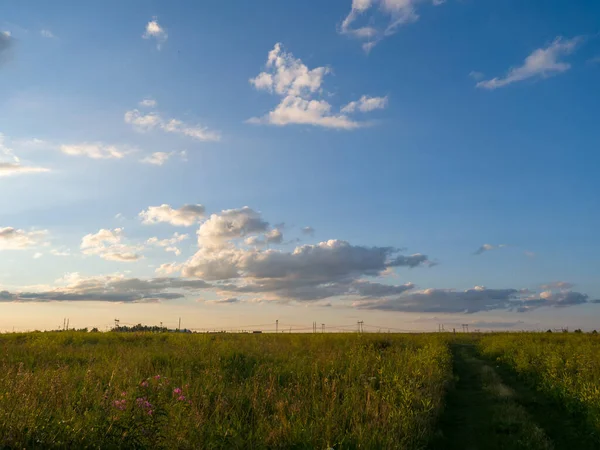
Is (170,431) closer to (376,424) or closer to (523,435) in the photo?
(376,424)

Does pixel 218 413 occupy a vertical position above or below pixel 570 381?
below

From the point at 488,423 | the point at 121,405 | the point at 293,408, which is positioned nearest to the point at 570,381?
the point at 488,423

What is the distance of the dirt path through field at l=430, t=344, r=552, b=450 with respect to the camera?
28.1 feet

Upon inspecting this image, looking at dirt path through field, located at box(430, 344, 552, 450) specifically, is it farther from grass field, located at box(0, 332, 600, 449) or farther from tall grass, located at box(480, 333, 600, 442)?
tall grass, located at box(480, 333, 600, 442)

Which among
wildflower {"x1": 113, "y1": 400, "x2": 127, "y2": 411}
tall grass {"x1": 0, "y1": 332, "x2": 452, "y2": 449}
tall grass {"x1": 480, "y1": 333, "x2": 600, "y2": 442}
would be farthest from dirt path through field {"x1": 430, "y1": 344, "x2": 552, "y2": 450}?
wildflower {"x1": 113, "y1": 400, "x2": 127, "y2": 411}

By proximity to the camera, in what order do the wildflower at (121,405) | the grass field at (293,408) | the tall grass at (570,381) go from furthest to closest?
1. the tall grass at (570,381)
2. the wildflower at (121,405)
3. the grass field at (293,408)

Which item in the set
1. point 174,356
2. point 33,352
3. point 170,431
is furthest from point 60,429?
point 33,352

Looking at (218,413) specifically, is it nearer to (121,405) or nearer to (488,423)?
(121,405)

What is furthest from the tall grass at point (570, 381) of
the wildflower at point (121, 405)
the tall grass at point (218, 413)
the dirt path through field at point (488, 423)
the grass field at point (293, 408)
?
the wildflower at point (121, 405)

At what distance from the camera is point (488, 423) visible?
393 inches

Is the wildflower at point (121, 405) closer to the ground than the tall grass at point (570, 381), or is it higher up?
higher up

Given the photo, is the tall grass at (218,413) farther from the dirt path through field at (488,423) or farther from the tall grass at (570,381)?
the tall grass at (570,381)

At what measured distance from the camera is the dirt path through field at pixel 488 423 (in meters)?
8.55

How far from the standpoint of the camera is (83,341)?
1110 inches
